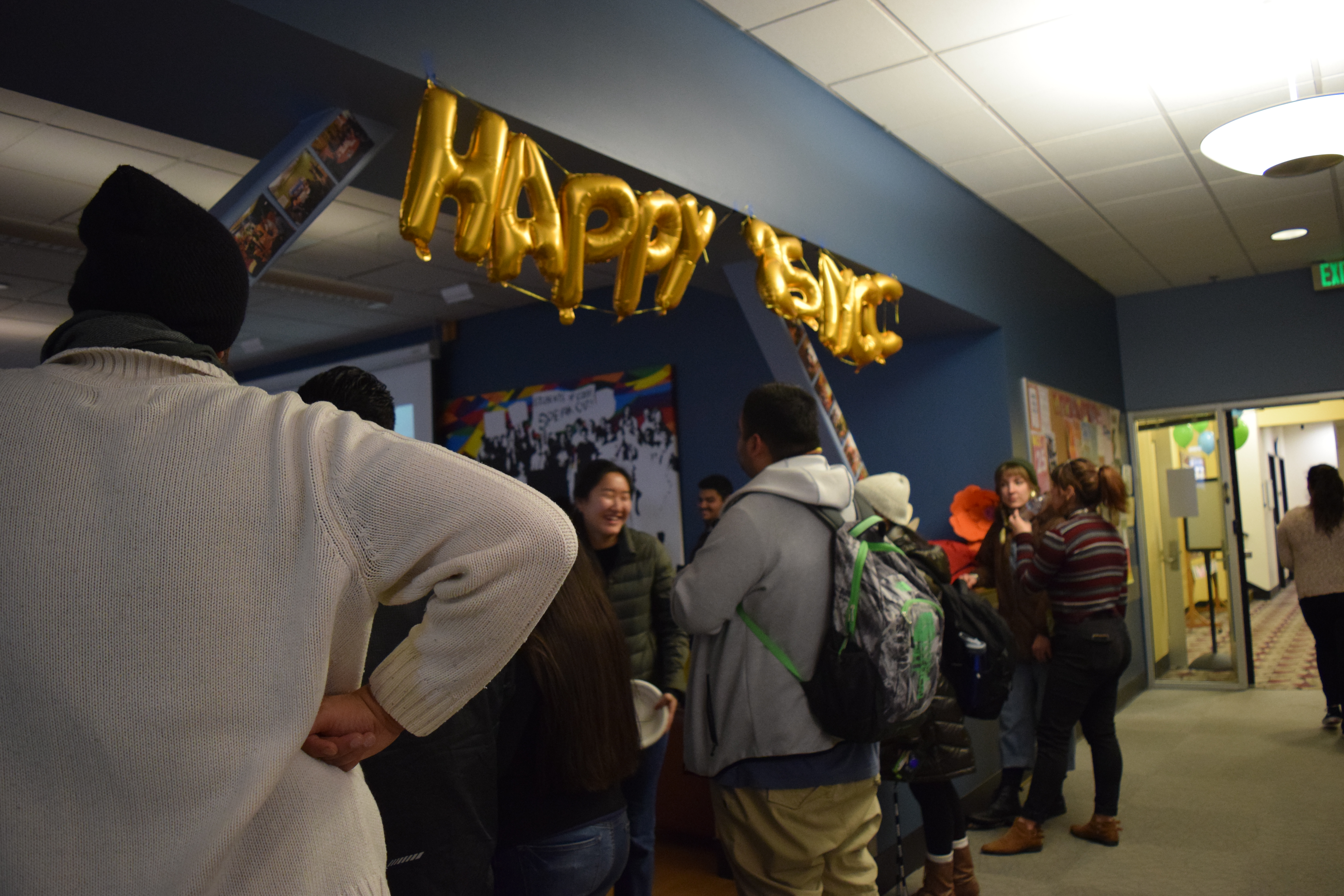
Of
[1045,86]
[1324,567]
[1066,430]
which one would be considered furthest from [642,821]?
[1324,567]

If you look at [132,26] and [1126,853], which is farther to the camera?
Answer: [1126,853]

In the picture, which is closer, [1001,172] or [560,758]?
[560,758]

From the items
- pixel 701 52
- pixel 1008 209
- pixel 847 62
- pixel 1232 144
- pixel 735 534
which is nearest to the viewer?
pixel 735 534

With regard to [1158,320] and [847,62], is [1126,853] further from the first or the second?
[1158,320]

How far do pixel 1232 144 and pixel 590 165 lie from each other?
2184mm

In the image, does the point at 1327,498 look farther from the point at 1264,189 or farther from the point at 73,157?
the point at 73,157

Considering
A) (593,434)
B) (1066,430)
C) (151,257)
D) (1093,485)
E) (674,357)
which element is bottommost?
(1093,485)

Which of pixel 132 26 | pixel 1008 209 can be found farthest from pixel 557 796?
pixel 1008 209

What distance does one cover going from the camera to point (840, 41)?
330cm

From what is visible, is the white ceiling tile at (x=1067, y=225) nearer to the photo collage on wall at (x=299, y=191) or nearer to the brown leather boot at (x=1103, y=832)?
the brown leather boot at (x=1103, y=832)

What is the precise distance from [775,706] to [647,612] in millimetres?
1118

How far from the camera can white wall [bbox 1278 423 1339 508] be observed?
14.0m

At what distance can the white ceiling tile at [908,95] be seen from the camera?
3566 mm

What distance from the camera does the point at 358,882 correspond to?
875mm
